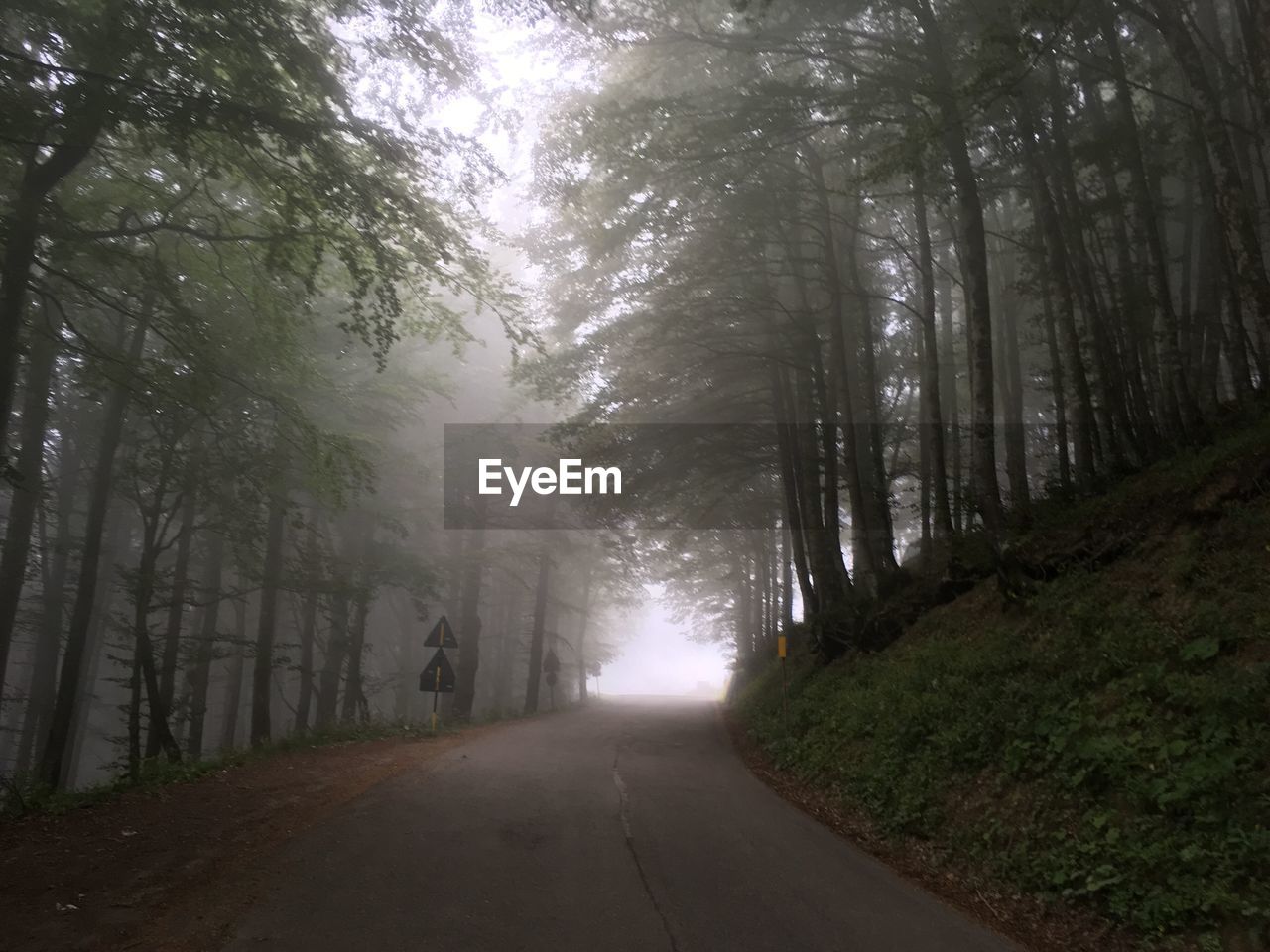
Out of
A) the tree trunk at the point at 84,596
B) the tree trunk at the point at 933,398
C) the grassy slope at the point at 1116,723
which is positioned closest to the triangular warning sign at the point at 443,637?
the tree trunk at the point at 84,596

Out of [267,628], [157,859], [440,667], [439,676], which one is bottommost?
[157,859]

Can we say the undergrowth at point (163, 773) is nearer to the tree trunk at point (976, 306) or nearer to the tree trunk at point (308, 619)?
the tree trunk at point (308, 619)

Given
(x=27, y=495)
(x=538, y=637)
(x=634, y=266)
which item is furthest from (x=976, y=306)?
(x=538, y=637)

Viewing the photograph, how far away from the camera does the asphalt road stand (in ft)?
15.7

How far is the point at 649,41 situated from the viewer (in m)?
11.2

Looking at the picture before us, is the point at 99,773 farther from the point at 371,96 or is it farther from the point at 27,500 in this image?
the point at 371,96

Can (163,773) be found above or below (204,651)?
below

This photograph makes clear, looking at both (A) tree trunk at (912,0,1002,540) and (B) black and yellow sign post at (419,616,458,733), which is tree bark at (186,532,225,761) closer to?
(B) black and yellow sign post at (419,616,458,733)

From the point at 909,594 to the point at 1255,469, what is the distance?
602 centimetres

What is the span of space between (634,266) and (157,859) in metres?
12.7

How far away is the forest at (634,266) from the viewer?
858 centimetres

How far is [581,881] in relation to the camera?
5.78 metres

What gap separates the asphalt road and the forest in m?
4.56

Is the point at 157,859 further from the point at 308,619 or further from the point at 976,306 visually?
the point at 308,619
